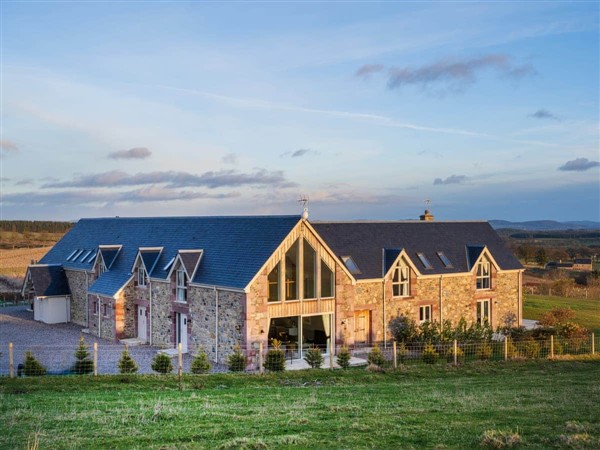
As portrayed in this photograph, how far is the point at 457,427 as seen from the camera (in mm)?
12320

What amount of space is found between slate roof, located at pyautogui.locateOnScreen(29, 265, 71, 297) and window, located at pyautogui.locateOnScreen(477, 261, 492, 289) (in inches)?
979

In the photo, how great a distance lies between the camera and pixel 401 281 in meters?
31.9

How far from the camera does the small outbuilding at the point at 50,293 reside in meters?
38.6

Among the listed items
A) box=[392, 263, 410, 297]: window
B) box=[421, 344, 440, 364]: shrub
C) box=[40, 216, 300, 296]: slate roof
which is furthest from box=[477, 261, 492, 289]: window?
box=[40, 216, 300, 296]: slate roof

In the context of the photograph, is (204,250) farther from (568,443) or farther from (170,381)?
(568,443)

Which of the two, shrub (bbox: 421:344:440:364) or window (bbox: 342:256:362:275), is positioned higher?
window (bbox: 342:256:362:275)

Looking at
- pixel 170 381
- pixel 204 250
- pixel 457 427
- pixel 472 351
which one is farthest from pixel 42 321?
pixel 457 427

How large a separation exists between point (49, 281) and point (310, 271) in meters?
20.1

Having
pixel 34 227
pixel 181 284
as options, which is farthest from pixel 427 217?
pixel 34 227

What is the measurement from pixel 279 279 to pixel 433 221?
14.3 m

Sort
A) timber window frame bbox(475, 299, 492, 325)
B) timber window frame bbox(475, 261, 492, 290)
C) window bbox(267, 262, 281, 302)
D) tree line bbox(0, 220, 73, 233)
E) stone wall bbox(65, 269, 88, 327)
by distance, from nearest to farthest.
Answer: window bbox(267, 262, 281, 302)
timber window frame bbox(475, 299, 492, 325)
timber window frame bbox(475, 261, 492, 290)
stone wall bbox(65, 269, 88, 327)
tree line bbox(0, 220, 73, 233)

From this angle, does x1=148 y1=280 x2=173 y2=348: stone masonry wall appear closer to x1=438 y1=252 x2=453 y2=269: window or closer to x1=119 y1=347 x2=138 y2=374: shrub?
x1=119 y1=347 x2=138 y2=374: shrub

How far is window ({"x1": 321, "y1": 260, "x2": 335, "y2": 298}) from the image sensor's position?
27.8m

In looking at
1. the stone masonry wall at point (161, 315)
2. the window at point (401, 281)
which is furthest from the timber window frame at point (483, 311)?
the stone masonry wall at point (161, 315)
